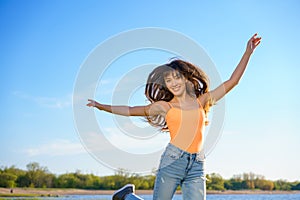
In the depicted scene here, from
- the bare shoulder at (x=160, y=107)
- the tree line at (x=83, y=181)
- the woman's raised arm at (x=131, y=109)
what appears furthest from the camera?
the tree line at (x=83, y=181)

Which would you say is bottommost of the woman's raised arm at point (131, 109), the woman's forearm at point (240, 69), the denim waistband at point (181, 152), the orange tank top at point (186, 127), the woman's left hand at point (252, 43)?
the denim waistband at point (181, 152)

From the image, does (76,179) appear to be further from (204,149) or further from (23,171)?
(204,149)

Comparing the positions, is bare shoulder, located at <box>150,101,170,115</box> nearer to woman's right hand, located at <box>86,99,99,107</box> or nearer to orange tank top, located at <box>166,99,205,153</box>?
orange tank top, located at <box>166,99,205,153</box>

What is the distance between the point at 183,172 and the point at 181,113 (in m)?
0.71

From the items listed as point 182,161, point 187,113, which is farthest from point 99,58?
point 182,161

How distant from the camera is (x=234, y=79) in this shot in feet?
18.3

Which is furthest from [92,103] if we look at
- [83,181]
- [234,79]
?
[83,181]

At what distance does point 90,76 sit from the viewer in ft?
19.0

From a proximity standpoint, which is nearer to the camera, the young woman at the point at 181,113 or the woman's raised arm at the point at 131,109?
the young woman at the point at 181,113

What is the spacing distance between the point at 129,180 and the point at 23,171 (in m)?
13.5

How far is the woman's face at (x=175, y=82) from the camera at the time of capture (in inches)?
219

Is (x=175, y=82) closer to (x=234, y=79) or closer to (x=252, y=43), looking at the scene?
(x=234, y=79)

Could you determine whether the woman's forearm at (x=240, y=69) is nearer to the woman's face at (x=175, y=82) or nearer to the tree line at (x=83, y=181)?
the woman's face at (x=175, y=82)

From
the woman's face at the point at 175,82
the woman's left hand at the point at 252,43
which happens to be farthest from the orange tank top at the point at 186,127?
the woman's left hand at the point at 252,43
